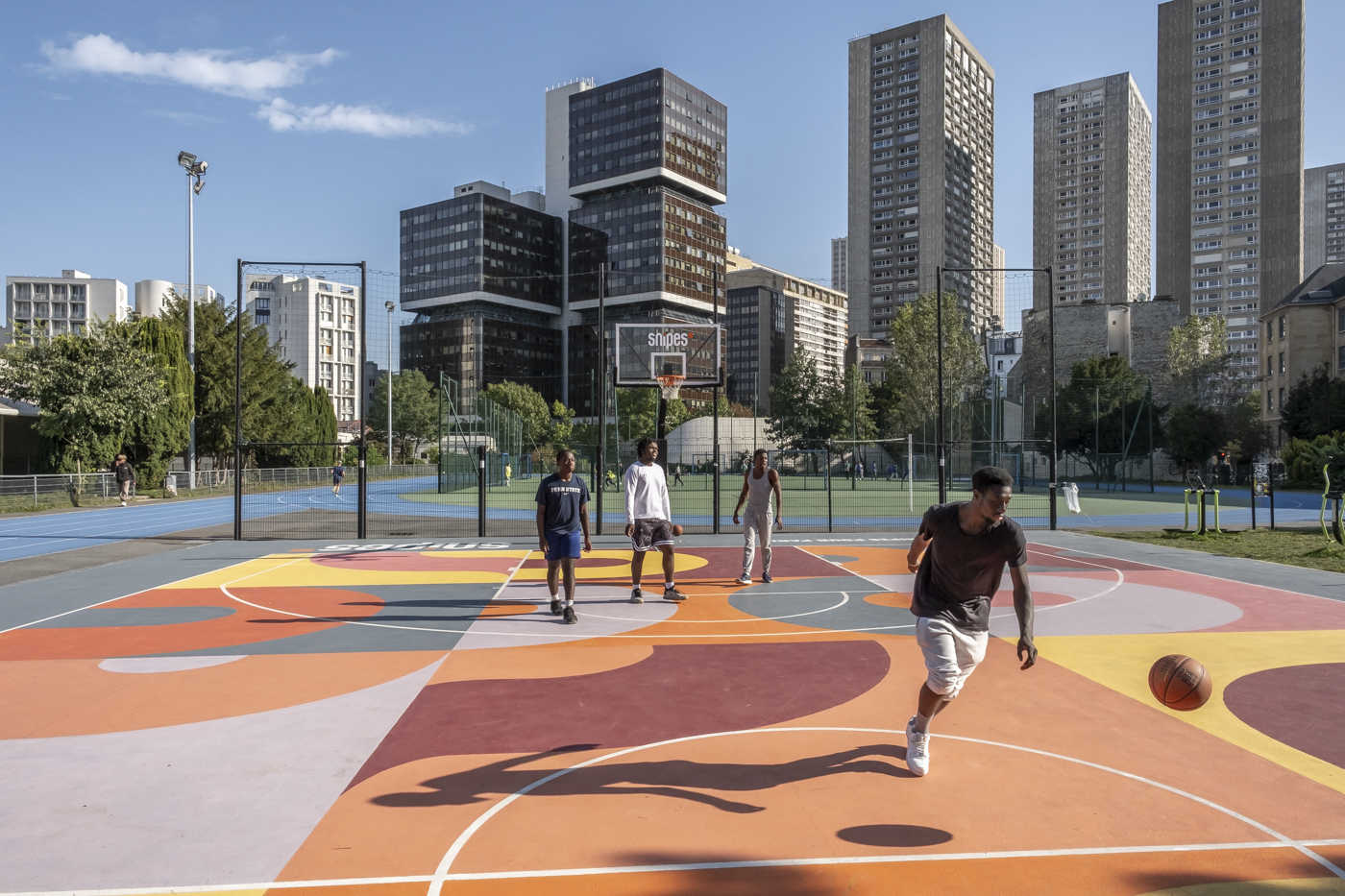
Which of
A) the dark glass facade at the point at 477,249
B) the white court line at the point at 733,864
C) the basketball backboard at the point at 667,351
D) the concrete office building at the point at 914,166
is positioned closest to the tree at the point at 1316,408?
the basketball backboard at the point at 667,351

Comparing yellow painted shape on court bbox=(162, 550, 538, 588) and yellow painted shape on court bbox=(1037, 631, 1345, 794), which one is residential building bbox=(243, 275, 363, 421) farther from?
yellow painted shape on court bbox=(1037, 631, 1345, 794)

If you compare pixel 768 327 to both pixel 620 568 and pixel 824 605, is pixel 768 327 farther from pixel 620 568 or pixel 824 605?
pixel 824 605

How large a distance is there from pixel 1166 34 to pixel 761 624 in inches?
6203

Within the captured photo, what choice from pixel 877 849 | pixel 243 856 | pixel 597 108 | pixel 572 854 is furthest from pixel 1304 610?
pixel 597 108

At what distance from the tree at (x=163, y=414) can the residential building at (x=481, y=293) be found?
74.3 m

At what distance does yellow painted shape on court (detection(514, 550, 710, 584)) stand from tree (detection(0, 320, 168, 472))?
2467 centimetres

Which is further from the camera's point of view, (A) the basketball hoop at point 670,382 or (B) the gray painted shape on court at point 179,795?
(A) the basketball hoop at point 670,382

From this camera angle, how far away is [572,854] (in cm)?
377

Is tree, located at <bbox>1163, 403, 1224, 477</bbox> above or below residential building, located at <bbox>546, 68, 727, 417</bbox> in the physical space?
below

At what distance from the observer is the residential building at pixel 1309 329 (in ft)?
199

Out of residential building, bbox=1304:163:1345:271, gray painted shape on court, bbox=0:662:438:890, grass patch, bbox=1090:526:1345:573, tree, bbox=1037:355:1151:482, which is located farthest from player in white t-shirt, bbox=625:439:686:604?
→ residential building, bbox=1304:163:1345:271

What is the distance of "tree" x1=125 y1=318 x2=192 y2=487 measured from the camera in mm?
35344

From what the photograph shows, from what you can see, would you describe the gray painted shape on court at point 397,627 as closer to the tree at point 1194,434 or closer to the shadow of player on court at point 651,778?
the shadow of player on court at point 651,778

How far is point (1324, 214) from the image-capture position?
189 metres
